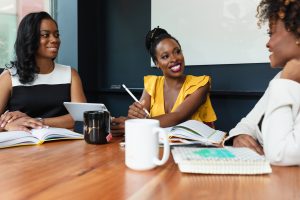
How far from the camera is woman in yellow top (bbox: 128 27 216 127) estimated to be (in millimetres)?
1820

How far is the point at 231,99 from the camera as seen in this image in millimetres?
2383

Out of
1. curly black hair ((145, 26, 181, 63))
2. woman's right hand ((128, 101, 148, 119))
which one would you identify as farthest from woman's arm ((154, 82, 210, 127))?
curly black hair ((145, 26, 181, 63))

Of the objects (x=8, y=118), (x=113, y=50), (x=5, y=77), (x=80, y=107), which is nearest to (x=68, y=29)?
(x=113, y=50)

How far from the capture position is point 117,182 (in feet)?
2.19

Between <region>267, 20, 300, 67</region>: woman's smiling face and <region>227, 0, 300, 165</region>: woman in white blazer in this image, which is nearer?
<region>227, 0, 300, 165</region>: woman in white blazer

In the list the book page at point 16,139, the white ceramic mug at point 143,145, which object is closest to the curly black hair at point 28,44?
the book page at point 16,139

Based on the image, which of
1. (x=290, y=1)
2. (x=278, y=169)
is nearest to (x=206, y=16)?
(x=290, y=1)

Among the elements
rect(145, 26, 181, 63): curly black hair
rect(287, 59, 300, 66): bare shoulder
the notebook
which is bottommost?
the notebook

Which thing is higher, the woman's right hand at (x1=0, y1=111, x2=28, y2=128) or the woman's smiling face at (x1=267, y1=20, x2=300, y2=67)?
the woman's smiling face at (x1=267, y1=20, x2=300, y2=67)

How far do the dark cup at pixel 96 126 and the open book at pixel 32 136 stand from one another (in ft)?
0.39

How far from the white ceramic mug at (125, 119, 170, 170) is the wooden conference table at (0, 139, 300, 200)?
22mm

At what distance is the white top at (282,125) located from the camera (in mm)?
802

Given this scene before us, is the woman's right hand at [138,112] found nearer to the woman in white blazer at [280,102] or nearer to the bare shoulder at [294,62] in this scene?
the woman in white blazer at [280,102]

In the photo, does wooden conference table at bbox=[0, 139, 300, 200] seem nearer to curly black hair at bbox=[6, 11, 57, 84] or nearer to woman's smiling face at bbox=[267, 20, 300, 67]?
woman's smiling face at bbox=[267, 20, 300, 67]
